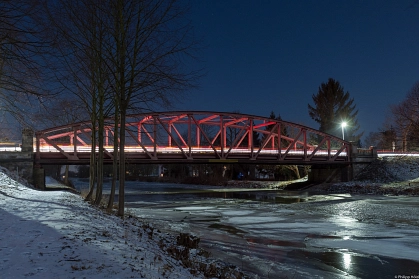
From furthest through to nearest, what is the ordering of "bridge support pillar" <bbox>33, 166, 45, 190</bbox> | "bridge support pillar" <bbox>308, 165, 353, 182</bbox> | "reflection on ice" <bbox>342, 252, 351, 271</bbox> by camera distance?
"bridge support pillar" <bbox>308, 165, 353, 182</bbox> < "bridge support pillar" <bbox>33, 166, 45, 190</bbox> < "reflection on ice" <bbox>342, 252, 351, 271</bbox>

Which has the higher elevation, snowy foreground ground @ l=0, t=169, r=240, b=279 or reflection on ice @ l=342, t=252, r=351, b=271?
snowy foreground ground @ l=0, t=169, r=240, b=279

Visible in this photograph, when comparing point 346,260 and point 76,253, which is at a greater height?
point 76,253

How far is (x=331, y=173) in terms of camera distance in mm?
56812

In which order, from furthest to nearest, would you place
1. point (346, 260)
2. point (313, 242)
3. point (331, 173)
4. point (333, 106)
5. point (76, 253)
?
1. point (333, 106)
2. point (331, 173)
3. point (313, 242)
4. point (346, 260)
5. point (76, 253)

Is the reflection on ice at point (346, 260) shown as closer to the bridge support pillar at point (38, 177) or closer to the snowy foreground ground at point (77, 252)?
the snowy foreground ground at point (77, 252)

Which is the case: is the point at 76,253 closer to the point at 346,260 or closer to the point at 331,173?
the point at 346,260

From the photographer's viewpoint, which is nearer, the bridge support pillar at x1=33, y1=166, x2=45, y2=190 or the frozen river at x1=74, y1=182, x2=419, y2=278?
the frozen river at x1=74, y1=182, x2=419, y2=278

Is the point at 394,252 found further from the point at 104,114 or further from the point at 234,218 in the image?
the point at 104,114

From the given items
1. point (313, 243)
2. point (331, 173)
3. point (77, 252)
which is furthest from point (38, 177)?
point (331, 173)

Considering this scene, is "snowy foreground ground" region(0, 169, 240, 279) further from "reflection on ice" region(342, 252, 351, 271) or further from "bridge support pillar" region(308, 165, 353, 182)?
"bridge support pillar" region(308, 165, 353, 182)

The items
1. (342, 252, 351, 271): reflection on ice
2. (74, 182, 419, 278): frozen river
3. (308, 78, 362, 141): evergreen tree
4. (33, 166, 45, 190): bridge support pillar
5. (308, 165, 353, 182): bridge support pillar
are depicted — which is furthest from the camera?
(308, 78, 362, 141): evergreen tree

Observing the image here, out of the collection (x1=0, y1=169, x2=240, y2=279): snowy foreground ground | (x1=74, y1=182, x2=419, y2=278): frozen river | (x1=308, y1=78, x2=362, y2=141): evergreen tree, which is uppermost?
(x1=308, y1=78, x2=362, y2=141): evergreen tree

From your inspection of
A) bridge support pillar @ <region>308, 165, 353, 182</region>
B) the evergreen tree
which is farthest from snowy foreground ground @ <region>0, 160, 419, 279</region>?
the evergreen tree

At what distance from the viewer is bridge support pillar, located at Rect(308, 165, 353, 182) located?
54469mm
